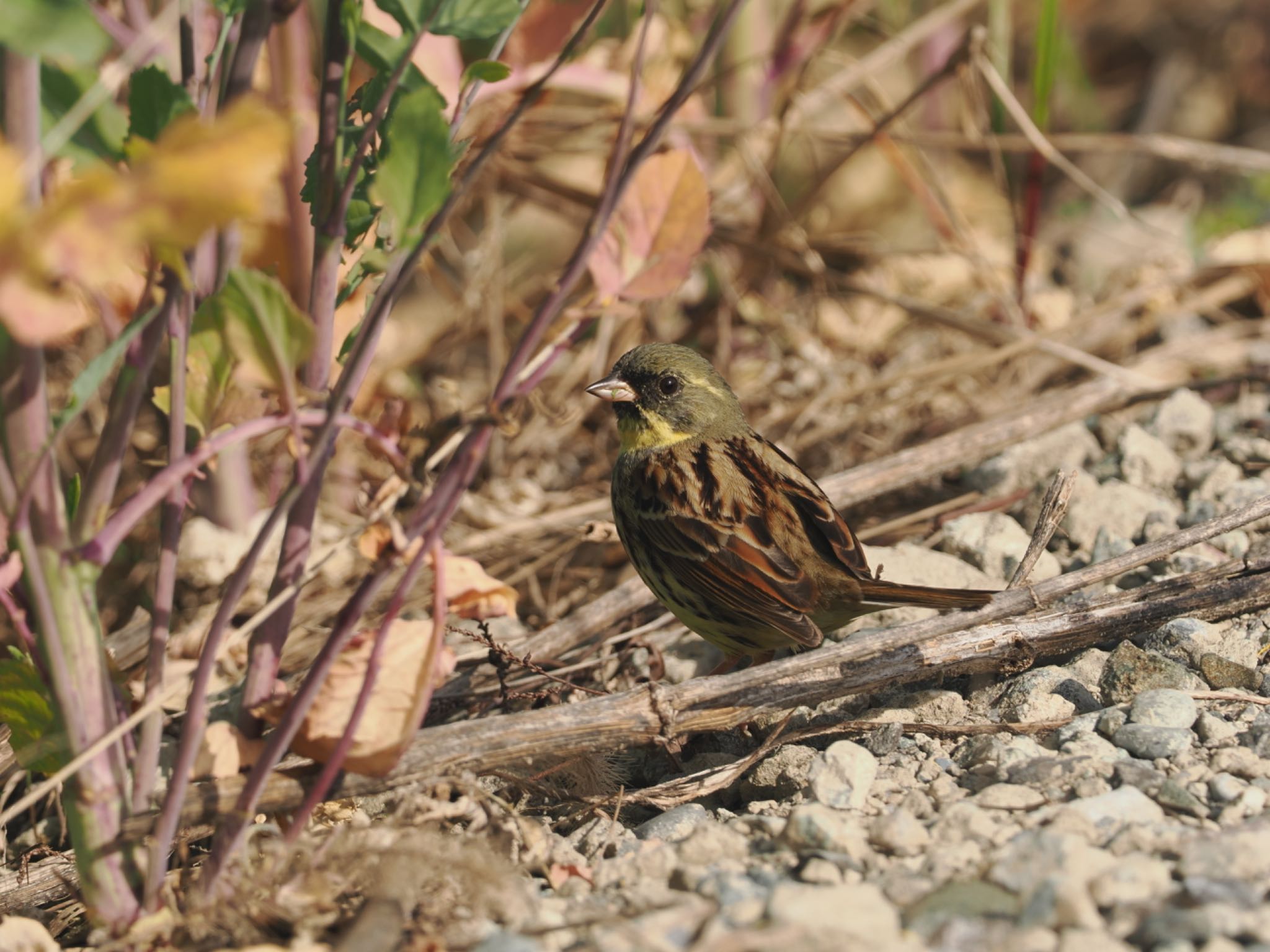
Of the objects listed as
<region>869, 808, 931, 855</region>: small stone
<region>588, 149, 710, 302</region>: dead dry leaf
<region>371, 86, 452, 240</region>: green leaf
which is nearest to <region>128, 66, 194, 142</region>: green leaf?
<region>371, 86, 452, 240</region>: green leaf

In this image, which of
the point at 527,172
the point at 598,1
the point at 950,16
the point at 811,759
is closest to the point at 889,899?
the point at 811,759

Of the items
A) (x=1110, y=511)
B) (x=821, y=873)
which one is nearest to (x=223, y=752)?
(x=821, y=873)

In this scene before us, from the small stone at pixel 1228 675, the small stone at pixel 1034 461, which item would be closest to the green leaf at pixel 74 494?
the small stone at pixel 1228 675

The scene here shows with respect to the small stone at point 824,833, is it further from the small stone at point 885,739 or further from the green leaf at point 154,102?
the green leaf at point 154,102

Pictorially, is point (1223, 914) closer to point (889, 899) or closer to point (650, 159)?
point (889, 899)

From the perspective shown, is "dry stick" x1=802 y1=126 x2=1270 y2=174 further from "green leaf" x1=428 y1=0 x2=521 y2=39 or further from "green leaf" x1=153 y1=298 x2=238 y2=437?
"green leaf" x1=153 y1=298 x2=238 y2=437

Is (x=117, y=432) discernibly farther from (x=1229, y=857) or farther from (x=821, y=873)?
(x=1229, y=857)

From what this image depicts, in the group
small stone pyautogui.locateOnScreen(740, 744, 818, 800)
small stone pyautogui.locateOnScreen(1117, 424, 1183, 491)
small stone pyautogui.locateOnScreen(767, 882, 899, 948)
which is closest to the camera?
small stone pyautogui.locateOnScreen(767, 882, 899, 948)
